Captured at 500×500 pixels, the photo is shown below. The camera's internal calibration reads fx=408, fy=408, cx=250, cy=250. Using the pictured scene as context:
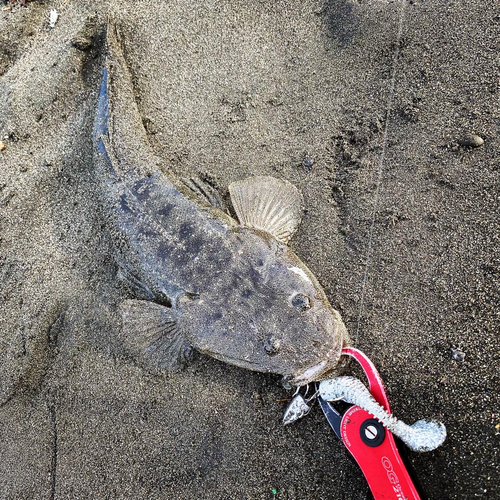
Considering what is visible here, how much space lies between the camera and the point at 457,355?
2793mm

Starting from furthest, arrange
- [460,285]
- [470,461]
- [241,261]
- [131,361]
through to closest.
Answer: [131,361]
[241,261]
[460,285]
[470,461]

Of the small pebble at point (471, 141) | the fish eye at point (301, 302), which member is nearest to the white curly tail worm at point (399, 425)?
the fish eye at point (301, 302)

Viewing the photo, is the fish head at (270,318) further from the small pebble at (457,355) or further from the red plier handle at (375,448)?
the small pebble at (457,355)

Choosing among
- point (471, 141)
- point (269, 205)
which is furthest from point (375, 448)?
point (471, 141)

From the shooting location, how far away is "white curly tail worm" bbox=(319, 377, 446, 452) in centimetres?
260

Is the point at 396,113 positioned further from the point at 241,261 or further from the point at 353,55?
the point at 241,261

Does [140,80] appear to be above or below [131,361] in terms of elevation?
above

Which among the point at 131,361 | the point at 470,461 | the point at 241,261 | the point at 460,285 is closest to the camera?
the point at 470,461

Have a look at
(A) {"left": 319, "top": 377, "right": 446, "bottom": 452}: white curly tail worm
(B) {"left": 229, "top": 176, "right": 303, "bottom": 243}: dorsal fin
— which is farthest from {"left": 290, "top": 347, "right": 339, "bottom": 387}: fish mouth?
(B) {"left": 229, "top": 176, "right": 303, "bottom": 243}: dorsal fin

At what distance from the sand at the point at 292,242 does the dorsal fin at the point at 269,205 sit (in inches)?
6.0

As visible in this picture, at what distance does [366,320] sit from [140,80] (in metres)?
3.35

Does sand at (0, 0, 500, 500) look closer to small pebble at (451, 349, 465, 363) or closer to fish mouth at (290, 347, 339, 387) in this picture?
small pebble at (451, 349, 465, 363)

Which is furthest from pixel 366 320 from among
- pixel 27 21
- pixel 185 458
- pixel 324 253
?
pixel 27 21

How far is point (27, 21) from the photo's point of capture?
16.3 feet
